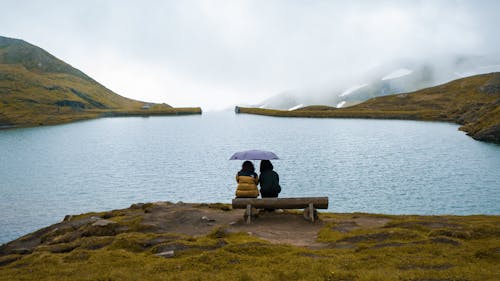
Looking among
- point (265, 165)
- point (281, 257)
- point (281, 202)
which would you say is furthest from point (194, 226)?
point (281, 257)

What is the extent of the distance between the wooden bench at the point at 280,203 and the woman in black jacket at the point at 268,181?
130 cm

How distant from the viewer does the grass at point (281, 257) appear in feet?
50.9

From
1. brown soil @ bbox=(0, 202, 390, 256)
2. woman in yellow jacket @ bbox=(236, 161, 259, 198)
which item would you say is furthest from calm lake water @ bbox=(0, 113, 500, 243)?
woman in yellow jacket @ bbox=(236, 161, 259, 198)

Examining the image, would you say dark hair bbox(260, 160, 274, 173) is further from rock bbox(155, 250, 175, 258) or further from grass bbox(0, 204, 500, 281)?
rock bbox(155, 250, 175, 258)

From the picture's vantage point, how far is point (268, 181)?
2847cm

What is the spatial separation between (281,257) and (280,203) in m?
9.33

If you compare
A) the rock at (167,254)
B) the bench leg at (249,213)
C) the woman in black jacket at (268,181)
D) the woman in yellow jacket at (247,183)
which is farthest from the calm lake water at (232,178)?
the rock at (167,254)

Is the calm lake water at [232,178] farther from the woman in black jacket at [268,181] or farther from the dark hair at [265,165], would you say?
the dark hair at [265,165]

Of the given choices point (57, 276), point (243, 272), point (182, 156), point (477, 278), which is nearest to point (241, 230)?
point (243, 272)

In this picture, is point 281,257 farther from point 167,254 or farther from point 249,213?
point 249,213

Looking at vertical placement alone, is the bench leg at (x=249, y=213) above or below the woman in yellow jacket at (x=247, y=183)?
below

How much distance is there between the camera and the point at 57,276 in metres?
17.0

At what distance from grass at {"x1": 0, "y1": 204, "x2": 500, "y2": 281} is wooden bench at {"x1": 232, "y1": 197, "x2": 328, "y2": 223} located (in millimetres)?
2613

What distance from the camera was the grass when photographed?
611 inches
